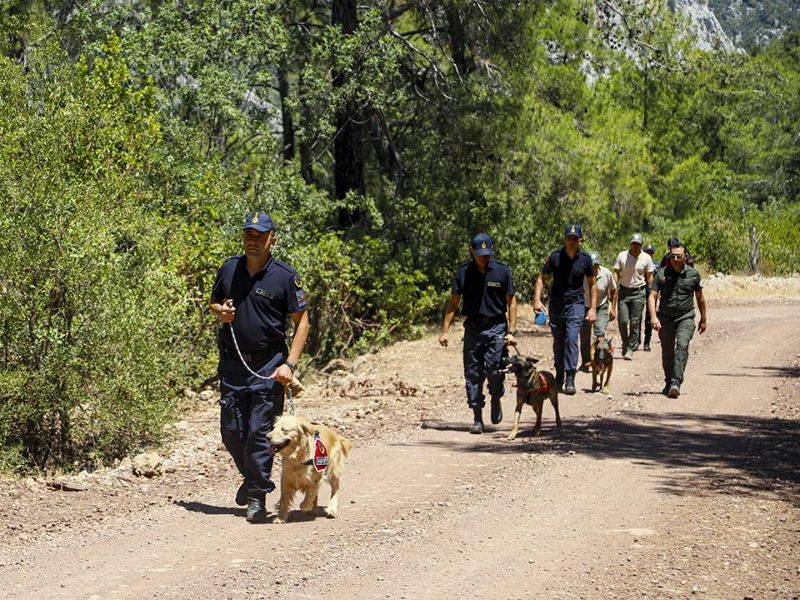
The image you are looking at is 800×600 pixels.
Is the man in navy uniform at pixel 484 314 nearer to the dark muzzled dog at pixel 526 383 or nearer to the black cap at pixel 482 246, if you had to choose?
the black cap at pixel 482 246

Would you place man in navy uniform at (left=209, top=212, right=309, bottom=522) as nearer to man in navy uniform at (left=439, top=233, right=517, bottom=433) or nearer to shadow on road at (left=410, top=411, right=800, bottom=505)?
shadow on road at (left=410, top=411, right=800, bottom=505)

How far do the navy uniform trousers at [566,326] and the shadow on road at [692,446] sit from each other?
1.15 m

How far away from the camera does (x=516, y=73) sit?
2480 centimetres

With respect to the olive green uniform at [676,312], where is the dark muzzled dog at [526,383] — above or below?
below

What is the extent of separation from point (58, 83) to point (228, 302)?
292 inches

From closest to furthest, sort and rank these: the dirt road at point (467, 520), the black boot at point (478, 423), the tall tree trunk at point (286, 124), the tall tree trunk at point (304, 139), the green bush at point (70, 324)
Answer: the dirt road at point (467, 520) < the green bush at point (70, 324) < the black boot at point (478, 423) < the tall tree trunk at point (304, 139) < the tall tree trunk at point (286, 124)

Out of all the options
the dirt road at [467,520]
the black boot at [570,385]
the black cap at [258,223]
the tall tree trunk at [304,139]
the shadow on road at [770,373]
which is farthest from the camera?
the tall tree trunk at [304,139]

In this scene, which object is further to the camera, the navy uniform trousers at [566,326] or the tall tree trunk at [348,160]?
the tall tree trunk at [348,160]

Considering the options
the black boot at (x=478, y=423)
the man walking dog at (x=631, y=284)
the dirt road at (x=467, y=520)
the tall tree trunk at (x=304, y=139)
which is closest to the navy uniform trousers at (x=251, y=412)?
the dirt road at (x=467, y=520)

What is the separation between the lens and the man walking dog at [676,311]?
15.3m

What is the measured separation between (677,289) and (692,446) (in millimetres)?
3630

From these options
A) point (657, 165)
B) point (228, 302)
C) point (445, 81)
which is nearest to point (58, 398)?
point (228, 302)

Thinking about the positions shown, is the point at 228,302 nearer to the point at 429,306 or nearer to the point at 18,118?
the point at 18,118

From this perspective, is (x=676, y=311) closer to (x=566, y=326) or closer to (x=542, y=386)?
(x=566, y=326)
